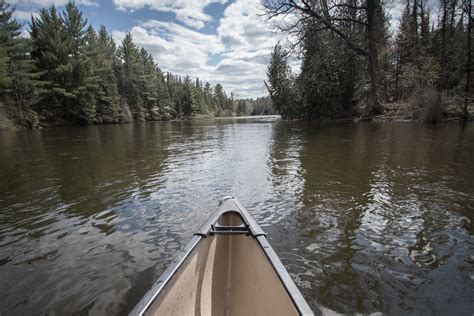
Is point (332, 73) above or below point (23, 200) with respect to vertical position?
above

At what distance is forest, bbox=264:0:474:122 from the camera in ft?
63.5

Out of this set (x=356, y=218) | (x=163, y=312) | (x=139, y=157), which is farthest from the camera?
(x=139, y=157)

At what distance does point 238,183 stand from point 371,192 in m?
2.89

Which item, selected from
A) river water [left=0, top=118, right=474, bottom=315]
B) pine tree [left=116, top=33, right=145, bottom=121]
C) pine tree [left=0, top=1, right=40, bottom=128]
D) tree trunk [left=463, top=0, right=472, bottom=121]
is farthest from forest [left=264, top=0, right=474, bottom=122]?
pine tree [left=116, top=33, right=145, bottom=121]

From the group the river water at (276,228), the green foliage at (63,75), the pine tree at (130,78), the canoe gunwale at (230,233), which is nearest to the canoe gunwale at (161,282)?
the canoe gunwale at (230,233)

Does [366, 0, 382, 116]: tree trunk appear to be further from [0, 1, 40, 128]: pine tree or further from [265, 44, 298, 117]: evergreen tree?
[0, 1, 40, 128]: pine tree

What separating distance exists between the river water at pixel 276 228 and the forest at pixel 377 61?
14154mm

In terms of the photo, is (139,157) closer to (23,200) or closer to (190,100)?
(23,200)

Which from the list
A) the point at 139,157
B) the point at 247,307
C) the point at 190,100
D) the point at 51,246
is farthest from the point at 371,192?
the point at 190,100

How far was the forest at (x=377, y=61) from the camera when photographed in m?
19.3

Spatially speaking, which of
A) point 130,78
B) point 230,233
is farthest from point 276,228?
point 130,78

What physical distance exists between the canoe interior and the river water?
0.71 m

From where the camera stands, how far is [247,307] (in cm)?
227

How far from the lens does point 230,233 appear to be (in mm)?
2707
